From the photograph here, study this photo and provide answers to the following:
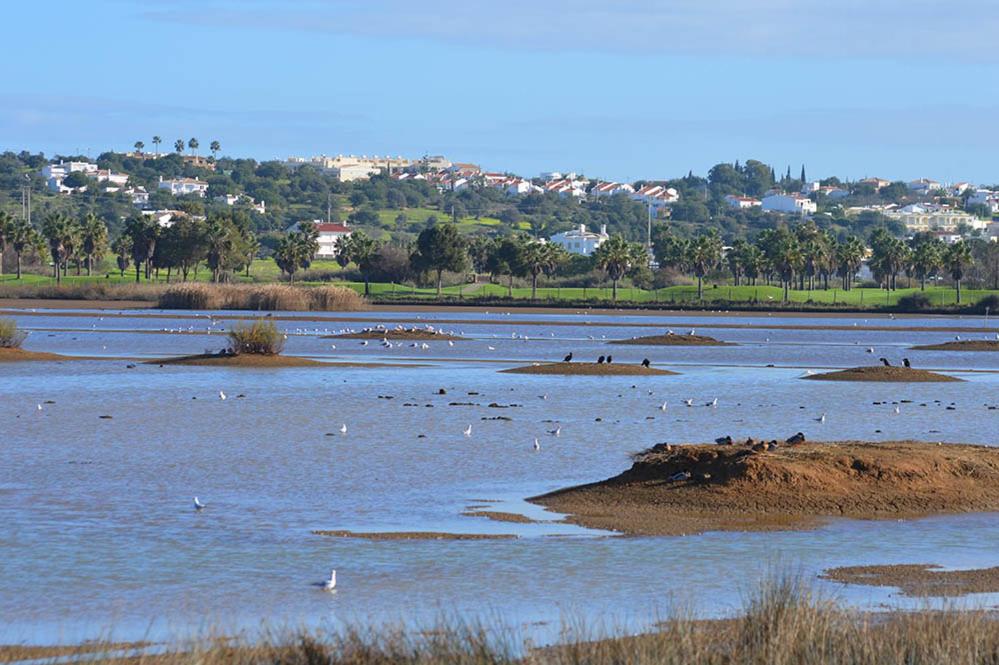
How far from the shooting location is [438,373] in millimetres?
56625

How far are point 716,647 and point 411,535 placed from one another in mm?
9077

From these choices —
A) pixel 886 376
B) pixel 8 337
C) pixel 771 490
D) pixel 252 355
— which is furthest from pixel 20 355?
pixel 771 490

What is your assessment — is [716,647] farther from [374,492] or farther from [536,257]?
[536,257]

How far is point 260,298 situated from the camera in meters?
113

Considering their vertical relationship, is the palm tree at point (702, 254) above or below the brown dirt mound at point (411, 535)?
above

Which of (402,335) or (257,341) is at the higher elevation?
(257,341)

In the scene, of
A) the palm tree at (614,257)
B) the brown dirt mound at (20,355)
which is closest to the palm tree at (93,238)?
the palm tree at (614,257)

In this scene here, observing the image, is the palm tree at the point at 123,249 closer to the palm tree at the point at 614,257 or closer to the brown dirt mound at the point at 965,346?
the palm tree at the point at 614,257

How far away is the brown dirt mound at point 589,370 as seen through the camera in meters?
56.3

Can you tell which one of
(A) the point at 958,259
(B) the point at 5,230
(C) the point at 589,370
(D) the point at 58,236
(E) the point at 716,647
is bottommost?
(C) the point at 589,370

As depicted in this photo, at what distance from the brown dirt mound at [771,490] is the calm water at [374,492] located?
84cm

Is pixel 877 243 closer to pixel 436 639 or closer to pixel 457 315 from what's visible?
pixel 457 315

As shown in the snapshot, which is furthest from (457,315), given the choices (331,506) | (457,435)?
(331,506)

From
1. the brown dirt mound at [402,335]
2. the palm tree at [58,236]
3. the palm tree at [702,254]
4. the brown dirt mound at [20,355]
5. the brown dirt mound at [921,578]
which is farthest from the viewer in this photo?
the palm tree at [702,254]
